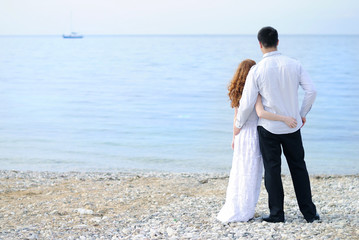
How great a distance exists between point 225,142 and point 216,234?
32.1ft

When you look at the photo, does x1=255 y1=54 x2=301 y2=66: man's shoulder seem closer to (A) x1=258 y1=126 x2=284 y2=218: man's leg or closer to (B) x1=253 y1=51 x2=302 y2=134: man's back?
(B) x1=253 y1=51 x2=302 y2=134: man's back

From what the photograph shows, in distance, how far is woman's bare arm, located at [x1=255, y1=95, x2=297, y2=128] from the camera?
470 centimetres

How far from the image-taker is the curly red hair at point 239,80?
4887 millimetres

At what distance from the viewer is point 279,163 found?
16.0ft

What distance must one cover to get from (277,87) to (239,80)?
1.39 feet

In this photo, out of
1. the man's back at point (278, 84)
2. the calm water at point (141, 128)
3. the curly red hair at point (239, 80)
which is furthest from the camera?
the calm water at point (141, 128)

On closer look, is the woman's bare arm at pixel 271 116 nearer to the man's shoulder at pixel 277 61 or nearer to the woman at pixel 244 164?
the woman at pixel 244 164

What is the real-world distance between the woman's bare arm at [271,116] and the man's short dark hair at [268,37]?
1.74 ft

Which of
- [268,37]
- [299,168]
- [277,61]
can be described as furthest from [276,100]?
[299,168]

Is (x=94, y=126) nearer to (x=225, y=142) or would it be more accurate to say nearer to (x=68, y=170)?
(x=225, y=142)

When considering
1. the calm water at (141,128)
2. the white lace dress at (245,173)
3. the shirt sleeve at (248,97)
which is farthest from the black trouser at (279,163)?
the calm water at (141,128)

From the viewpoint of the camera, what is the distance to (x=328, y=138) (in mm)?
15414

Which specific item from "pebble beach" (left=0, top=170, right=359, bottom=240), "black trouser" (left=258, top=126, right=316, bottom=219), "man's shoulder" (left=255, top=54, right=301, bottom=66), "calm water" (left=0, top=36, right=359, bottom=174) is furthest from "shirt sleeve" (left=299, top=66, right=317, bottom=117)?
"calm water" (left=0, top=36, right=359, bottom=174)

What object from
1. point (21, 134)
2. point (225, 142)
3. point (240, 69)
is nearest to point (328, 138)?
point (225, 142)
